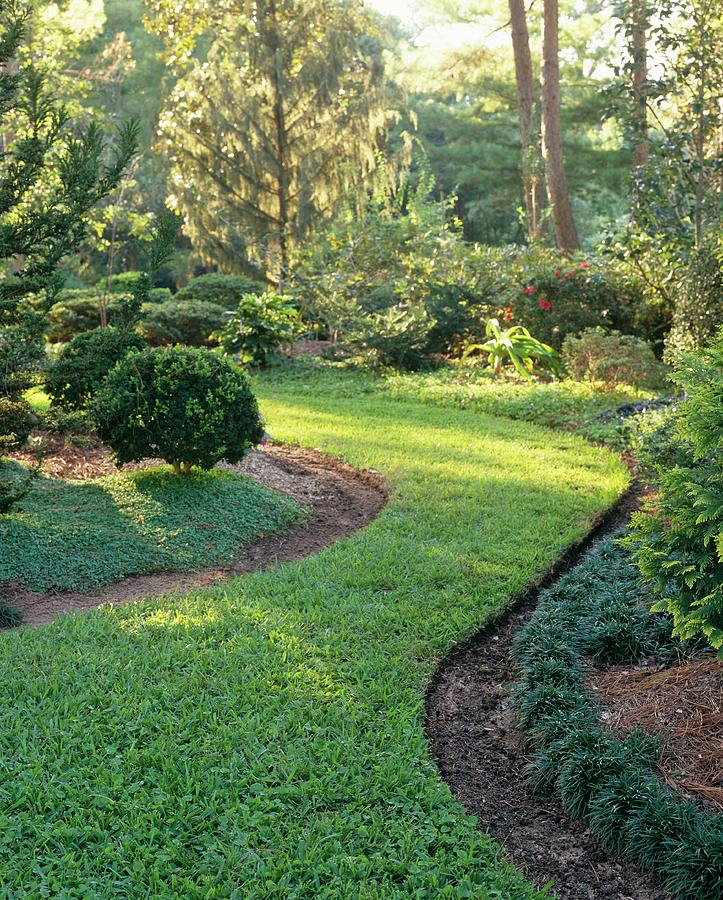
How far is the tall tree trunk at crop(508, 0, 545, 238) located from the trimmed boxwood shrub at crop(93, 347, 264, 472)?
11.4 m

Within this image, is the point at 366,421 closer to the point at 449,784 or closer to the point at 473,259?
the point at 473,259

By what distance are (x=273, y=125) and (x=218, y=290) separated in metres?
3.14

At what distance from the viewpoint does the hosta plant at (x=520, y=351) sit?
10812 mm

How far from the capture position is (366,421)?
9055mm

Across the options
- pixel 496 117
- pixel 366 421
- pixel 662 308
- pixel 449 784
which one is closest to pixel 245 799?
pixel 449 784

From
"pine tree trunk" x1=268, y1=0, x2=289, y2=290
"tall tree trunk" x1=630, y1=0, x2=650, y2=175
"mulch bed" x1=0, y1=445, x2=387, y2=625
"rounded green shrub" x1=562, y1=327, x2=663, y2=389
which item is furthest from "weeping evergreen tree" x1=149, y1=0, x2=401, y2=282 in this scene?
"mulch bed" x1=0, y1=445, x2=387, y2=625

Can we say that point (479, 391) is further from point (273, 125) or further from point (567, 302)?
point (273, 125)

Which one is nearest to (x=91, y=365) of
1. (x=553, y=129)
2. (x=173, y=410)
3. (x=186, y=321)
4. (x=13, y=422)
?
(x=13, y=422)

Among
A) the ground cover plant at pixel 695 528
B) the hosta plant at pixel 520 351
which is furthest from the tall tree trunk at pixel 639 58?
the ground cover plant at pixel 695 528

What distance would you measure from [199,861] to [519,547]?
3.14 m

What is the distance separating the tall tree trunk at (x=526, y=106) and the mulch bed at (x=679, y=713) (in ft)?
43.6

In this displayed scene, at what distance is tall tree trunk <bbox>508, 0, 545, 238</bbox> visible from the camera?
642 inches

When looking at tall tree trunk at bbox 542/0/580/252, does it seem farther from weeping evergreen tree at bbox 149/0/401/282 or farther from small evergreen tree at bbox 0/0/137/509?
small evergreen tree at bbox 0/0/137/509

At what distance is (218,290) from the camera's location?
15.1 meters
